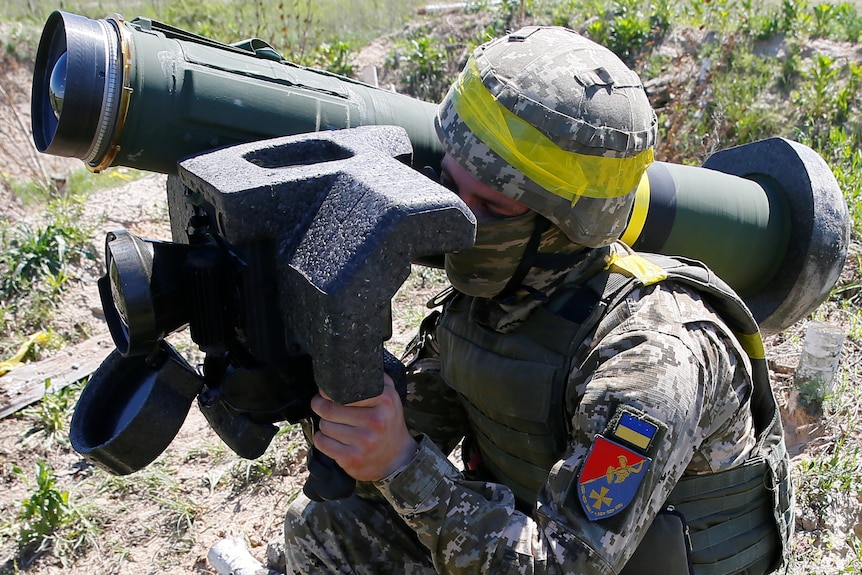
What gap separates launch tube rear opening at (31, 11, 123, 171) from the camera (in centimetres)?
177

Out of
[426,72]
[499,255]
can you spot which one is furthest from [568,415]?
[426,72]

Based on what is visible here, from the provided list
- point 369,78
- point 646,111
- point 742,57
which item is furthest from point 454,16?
point 646,111

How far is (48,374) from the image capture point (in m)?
4.14

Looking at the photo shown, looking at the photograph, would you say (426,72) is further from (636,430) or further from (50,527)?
(636,430)

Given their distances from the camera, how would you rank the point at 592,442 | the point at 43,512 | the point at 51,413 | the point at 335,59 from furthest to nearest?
the point at 335,59 < the point at 51,413 < the point at 43,512 < the point at 592,442

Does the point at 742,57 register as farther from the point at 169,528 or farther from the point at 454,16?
the point at 169,528

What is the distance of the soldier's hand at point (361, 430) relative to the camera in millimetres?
1475

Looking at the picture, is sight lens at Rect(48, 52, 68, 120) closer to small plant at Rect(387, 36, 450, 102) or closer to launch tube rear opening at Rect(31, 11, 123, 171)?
launch tube rear opening at Rect(31, 11, 123, 171)

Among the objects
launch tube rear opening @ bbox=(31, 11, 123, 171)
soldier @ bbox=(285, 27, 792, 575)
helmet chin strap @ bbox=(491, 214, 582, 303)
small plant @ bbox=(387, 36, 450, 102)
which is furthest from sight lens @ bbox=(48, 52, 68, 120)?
small plant @ bbox=(387, 36, 450, 102)

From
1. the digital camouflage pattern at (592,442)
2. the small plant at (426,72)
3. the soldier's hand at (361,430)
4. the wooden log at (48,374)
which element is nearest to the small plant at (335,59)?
the small plant at (426,72)

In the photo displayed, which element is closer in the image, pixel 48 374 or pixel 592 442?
pixel 592 442

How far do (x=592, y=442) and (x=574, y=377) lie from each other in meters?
0.23

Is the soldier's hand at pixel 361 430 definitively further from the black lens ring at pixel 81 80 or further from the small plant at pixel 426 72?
the small plant at pixel 426 72

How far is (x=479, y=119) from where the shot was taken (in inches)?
72.8
